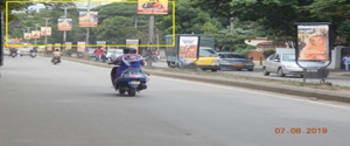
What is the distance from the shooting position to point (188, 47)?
115ft

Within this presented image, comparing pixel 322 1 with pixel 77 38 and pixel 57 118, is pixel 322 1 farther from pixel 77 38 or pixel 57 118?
pixel 77 38

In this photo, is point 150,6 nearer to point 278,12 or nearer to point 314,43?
point 278,12

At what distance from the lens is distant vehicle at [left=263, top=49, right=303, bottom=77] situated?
3278cm

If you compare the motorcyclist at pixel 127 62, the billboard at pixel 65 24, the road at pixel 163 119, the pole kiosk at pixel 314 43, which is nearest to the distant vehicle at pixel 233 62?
the pole kiosk at pixel 314 43

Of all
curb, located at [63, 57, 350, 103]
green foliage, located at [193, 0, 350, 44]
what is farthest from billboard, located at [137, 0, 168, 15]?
curb, located at [63, 57, 350, 103]

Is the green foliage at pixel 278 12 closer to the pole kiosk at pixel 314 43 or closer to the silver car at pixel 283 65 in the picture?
the silver car at pixel 283 65

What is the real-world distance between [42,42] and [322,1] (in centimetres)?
12560

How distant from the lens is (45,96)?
17.5m

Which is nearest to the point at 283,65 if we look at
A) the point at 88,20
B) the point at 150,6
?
the point at 150,6

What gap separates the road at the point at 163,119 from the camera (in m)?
9.24

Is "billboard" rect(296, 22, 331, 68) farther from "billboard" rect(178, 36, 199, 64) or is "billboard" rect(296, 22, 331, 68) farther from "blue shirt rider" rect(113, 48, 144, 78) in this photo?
"billboard" rect(178, 36, 199, 64)

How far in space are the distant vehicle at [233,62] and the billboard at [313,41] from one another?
21943 millimetres

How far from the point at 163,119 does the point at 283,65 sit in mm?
22178
